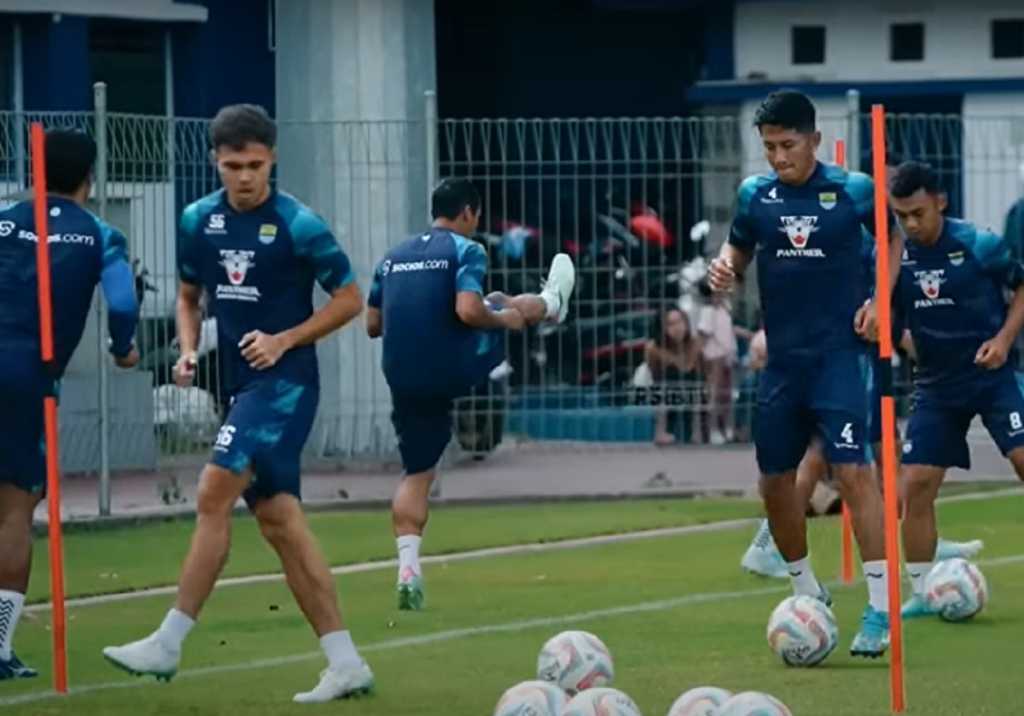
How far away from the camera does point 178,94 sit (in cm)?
2812

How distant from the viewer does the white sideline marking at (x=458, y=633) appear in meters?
11.1

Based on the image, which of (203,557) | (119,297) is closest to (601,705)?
(203,557)

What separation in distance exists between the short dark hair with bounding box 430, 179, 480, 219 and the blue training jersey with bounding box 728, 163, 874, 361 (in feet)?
8.76

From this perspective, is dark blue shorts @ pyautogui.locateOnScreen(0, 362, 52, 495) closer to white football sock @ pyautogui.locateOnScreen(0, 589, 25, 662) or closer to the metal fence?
white football sock @ pyautogui.locateOnScreen(0, 589, 25, 662)

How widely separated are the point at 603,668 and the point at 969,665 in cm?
170

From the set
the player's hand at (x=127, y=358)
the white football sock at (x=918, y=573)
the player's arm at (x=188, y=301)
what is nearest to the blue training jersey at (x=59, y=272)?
the player's hand at (x=127, y=358)

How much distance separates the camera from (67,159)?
1161 cm

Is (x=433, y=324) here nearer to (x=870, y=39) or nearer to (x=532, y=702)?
(x=532, y=702)

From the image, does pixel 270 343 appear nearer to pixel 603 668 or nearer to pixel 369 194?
pixel 603 668

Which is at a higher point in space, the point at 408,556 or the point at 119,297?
the point at 119,297

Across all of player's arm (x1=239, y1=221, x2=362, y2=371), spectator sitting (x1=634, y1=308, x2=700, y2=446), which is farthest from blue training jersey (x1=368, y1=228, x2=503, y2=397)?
spectator sitting (x1=634, y1=308, x2=700, y2=446)

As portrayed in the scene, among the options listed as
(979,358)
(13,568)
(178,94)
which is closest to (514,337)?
(178,94)

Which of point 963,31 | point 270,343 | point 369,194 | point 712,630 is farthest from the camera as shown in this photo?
point 963,31

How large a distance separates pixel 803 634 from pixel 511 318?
335 cm
